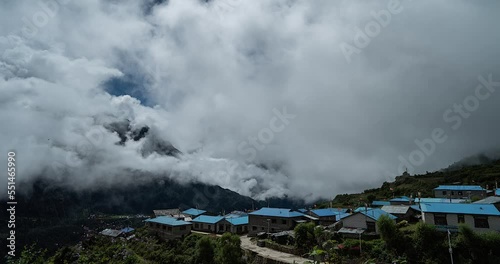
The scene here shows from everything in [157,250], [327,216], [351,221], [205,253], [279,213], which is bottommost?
[157,250]

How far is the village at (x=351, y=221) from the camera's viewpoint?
34.0m

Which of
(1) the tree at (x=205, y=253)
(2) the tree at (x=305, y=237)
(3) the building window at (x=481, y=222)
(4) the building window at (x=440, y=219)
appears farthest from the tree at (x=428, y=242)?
(1) the tree at (x=205, y=253)

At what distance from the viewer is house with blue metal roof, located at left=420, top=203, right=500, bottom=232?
107 feet

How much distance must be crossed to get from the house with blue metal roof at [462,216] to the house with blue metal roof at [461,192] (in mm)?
23899

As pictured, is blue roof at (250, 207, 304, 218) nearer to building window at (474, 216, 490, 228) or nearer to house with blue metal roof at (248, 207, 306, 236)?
house with blue metal roof at (248, 207, 306, 236)

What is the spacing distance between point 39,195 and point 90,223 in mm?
36946

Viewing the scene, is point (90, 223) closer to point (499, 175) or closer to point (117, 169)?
point (117, 169)

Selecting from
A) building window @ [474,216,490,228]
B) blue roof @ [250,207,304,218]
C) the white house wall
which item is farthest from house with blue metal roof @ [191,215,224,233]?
building window @ [474,216,490,228]

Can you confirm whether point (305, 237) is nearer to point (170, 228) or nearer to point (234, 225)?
point (234, 225)

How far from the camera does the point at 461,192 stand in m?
58.6

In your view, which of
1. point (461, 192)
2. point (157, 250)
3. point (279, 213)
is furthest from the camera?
point (461, 192)

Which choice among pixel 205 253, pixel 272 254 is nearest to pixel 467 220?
pixel 272 254

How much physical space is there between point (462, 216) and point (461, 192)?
3070 cm

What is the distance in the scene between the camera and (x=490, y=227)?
32.6m
